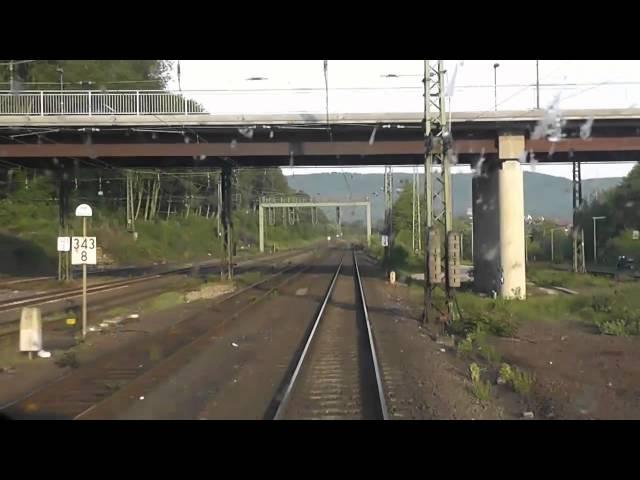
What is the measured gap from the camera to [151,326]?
23.1m

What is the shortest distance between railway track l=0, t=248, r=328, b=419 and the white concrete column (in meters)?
15.1

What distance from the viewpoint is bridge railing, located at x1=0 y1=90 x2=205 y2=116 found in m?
35.3

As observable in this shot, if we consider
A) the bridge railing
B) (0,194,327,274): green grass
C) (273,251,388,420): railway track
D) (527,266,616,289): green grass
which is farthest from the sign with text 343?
(0,194,327,274): green grass

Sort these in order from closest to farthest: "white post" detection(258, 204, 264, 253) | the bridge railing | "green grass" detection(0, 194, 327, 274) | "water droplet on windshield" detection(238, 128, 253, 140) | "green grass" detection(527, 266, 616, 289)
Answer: "water droplet on windshield" detection(238, 128, 253, 140) → the bridge railing → "green grass" detection(527, 266, 616, 289) → "green grass" detection(0, 194, 327, 274) → "white post" detection(258, 204, 264, 253)

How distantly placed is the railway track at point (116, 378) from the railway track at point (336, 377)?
8.09 ft

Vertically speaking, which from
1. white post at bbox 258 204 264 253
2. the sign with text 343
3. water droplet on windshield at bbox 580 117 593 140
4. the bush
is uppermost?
water droplet on windshield at bbox 580 117 593 140

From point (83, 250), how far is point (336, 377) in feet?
26.8

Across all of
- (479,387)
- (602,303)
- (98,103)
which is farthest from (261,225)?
(479,387)

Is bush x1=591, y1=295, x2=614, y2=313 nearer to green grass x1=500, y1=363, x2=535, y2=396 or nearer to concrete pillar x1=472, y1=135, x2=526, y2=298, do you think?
concrete pillar x1=472, y1=135, x2=526, y2=298

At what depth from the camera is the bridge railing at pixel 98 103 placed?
116 feet

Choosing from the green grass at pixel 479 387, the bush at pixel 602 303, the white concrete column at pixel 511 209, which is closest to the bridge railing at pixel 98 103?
the white concrete column at pixel 511 209

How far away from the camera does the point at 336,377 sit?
1381 centimetres
